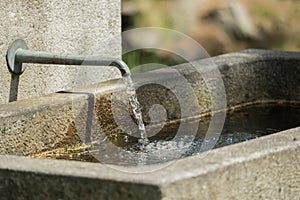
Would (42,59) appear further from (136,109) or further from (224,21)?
(224,21)

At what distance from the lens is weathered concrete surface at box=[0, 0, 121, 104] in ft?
9.95

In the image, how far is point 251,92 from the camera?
3.72 metres

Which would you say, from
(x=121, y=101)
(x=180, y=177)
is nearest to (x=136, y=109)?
(x=121, y=101)

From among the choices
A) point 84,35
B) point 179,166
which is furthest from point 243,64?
point 179,166

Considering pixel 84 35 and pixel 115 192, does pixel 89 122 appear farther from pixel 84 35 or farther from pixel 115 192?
pixel 115 192

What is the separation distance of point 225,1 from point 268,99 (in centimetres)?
339

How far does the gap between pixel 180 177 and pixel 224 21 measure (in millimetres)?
4968

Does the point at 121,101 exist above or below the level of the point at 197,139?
above

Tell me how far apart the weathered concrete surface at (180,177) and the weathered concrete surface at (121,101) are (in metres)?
0.53

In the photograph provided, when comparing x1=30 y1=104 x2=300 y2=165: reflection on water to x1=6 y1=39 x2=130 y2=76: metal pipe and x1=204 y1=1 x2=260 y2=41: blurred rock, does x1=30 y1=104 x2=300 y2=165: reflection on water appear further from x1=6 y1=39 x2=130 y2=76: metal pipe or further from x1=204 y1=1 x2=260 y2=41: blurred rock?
x1=204 y1=1 x2=260 y2=41: blurred rock

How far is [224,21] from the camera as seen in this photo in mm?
6957

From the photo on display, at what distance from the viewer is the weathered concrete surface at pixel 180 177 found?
81.6 inches

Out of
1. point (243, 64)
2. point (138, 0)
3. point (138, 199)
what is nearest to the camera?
point (138, 199)

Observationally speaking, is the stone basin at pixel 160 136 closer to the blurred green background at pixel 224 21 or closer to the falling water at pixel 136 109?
the falling water at pixel 136 109
